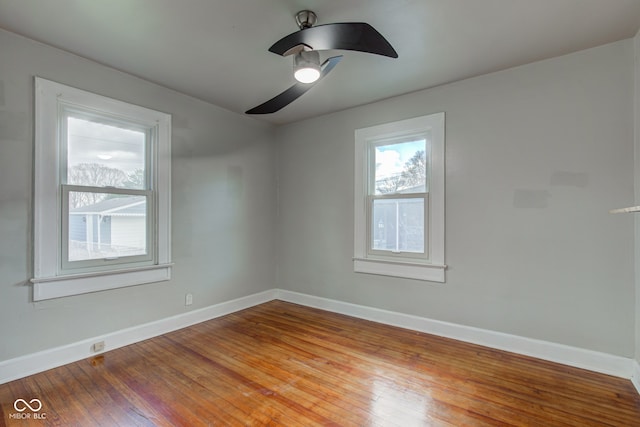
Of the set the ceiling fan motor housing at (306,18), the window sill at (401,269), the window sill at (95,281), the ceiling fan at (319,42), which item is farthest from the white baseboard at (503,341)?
the ceiling fan motor housing at (306,18)

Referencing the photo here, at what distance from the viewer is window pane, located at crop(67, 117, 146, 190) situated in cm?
264

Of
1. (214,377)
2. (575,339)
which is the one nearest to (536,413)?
(575,339)

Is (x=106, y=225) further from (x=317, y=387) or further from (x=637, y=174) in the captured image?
(x=637, y=174)

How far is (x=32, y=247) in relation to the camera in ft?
7.74

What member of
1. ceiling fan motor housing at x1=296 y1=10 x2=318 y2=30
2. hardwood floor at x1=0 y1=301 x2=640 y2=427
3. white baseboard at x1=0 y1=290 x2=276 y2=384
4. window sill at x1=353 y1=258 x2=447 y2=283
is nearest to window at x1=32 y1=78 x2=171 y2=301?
white baseboard at x1=0 y1=290 x2=276 y2=384

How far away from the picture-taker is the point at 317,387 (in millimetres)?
2176

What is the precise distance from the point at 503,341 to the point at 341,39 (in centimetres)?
288

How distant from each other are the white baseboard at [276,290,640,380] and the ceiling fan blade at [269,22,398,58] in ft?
8.62

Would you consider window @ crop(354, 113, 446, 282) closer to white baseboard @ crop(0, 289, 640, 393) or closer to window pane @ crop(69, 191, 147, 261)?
white baseboard @ crop(0, 289, 640, 393)

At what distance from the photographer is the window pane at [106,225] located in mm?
2631

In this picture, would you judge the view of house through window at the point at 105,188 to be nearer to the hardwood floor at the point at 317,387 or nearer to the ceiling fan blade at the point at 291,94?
the hardwood floor at the point at 317,387

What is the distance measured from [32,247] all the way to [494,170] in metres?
4.00

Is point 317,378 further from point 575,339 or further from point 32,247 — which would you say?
point 32,247

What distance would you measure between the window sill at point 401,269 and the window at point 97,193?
221 centimetres
